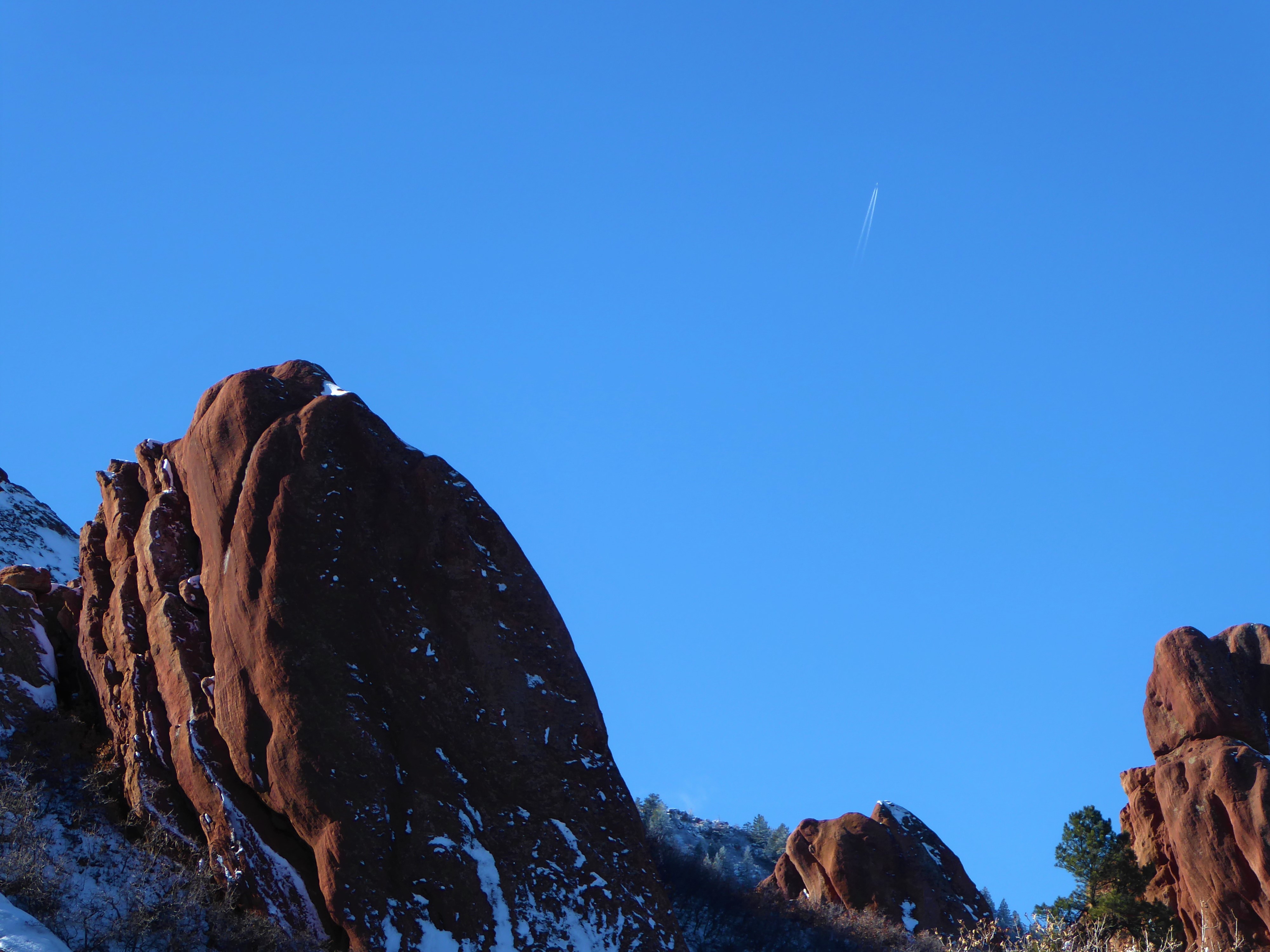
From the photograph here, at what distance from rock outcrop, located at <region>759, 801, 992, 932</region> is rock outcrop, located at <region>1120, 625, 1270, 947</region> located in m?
8.65

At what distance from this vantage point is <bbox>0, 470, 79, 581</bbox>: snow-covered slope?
131ft

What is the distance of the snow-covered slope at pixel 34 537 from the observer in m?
39.8

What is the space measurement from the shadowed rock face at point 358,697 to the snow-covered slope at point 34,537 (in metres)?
14.9

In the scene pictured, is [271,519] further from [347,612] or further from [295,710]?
[295,710]

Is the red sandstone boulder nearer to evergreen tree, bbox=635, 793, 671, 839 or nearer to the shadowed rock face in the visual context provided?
the shadowed rock face

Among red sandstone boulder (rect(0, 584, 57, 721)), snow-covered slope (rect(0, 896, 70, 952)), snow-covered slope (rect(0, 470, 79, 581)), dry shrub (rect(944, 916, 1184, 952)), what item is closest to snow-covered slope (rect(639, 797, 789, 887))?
dry shrub (rect(944, 916, 1184, 952))

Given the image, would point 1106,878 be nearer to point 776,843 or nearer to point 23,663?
point 23,663

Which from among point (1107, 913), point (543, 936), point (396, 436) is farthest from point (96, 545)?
point (1107, 913)

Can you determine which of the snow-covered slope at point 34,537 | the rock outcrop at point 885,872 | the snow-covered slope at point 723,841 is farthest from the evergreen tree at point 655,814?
the snow-covered slope at point 34,537

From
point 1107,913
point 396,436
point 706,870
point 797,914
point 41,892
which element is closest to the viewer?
point 41,892

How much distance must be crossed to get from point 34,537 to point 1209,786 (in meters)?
41.1

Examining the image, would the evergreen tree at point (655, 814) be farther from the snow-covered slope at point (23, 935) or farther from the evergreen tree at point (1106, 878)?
the snow-covered slope at point (23, 935)

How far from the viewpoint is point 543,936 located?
21.3m

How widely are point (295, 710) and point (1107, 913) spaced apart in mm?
29150
